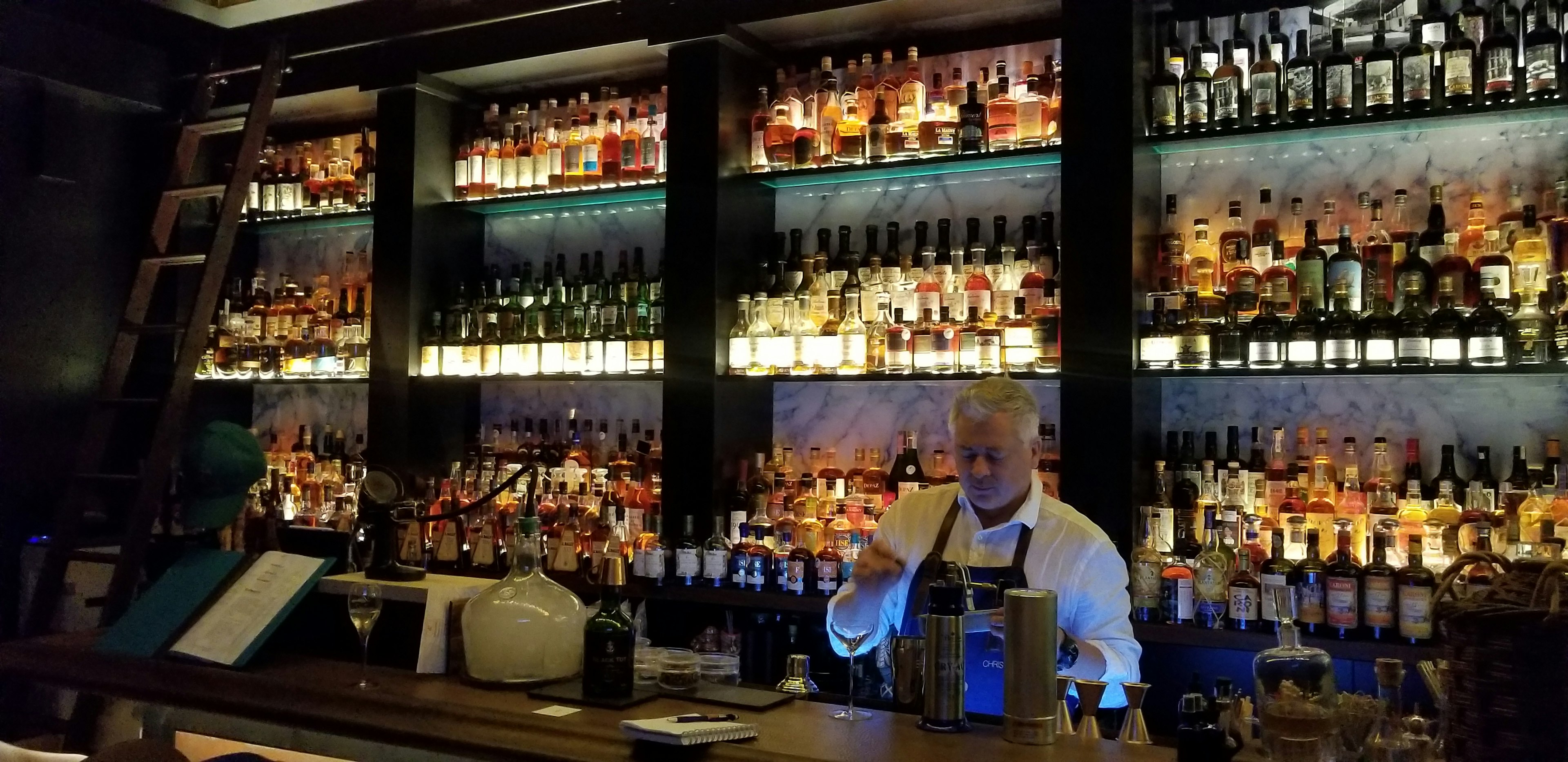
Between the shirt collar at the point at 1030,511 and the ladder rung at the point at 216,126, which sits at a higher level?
the ladder rung at the point at 216,126

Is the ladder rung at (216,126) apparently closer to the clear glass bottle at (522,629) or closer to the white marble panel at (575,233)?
the white marble panel at (575,233)

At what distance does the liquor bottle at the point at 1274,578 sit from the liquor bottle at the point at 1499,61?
1.14m

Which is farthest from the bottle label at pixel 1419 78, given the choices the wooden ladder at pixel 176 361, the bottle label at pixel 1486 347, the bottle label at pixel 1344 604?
the wooden ladder at pixel 176 361

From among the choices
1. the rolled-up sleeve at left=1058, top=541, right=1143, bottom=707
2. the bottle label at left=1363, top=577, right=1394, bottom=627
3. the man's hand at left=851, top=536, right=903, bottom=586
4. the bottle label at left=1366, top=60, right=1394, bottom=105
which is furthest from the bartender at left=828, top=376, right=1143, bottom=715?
the bottle label at left=1366, top=60, right=1394, bottom=105

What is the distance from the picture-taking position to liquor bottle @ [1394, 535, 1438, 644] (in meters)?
2.62

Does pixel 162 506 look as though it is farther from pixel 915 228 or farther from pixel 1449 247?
pixel 1449 247

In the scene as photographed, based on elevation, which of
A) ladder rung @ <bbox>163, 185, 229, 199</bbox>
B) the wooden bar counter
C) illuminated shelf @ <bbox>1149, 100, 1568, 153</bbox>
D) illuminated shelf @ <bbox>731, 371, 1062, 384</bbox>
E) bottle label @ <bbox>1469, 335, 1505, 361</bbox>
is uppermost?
illuminated shelf @ <bbox>1149, 100, 1568, 153</bbox>

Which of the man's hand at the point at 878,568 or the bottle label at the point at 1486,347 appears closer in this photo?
the man's hand at the point at 878,568

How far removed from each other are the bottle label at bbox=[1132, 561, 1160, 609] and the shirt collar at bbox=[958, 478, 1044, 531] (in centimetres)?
40

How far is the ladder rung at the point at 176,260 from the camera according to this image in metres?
3.53

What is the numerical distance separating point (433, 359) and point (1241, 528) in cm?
263

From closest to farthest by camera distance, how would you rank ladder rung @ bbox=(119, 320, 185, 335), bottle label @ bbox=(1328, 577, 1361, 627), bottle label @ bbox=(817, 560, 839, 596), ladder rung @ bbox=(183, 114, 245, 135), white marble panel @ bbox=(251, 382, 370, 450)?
bottle label @ bbox=(1328, 577, 1361, 627) < bottle label @ bbox=(817, 560, 839, 596) < ladder rung @ bbox=(119, 320, 185, 335) < ladder rung @ bbox=(183, 114, 245, 135) < white marble panel @ bbox=(251, 382, 370, 450)

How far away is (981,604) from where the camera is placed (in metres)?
2.22

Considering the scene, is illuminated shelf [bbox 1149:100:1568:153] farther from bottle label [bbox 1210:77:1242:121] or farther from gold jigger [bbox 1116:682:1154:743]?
gold jigger [bbox 1116:682:1154:743]
